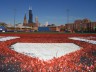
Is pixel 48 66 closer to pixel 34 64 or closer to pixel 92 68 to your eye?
pixel 34 64

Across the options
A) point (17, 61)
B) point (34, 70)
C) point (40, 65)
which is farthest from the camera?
point (17, 61)

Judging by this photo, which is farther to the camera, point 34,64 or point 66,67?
point 34,64

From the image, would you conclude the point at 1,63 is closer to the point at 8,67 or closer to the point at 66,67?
the point at 8,67

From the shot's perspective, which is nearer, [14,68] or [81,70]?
[81,70]

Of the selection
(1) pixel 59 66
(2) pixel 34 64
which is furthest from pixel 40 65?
(1) pixel 59 66

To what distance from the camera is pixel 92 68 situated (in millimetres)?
5223

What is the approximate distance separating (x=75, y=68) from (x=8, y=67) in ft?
5.76

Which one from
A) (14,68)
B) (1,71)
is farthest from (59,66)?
(1,71)

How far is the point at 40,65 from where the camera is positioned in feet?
17.6

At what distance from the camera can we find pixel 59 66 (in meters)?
5.18

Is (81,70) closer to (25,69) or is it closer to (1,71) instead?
(25,69)

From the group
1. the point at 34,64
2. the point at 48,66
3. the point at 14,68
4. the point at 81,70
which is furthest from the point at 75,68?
the point at 14,68

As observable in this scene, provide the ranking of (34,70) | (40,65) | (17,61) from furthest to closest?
(17,61)
(40,65)
(34,70)

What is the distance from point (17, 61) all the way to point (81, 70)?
6.11 feet
